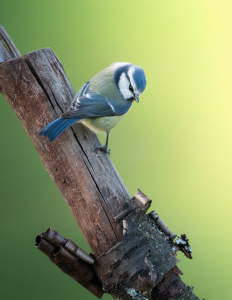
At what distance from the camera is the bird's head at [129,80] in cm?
133

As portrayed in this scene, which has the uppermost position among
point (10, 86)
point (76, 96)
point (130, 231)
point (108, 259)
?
→ point (76, 96)

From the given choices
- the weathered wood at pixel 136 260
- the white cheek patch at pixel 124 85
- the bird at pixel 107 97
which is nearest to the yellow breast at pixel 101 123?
the bird at pixel 107 97

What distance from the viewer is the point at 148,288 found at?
3.24 ft

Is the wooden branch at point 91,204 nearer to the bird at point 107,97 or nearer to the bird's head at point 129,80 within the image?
the bird at point 107,97

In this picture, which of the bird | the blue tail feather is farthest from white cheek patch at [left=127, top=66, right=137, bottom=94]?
the blue tail feather

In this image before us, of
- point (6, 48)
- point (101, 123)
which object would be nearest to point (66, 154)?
point (101, 123)

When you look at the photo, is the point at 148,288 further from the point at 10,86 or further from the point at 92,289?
the point at 10,86

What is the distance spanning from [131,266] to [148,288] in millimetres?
89

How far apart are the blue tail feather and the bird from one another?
48 millimetres

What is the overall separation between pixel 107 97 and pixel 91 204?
0.47 meters

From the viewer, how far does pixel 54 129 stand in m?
1.09

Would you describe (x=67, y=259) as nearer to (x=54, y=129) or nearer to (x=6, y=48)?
(x=54, y=129)

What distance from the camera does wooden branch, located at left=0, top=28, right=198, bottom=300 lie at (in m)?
1.03

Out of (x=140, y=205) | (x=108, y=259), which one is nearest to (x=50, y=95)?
(x=140, y=205)
